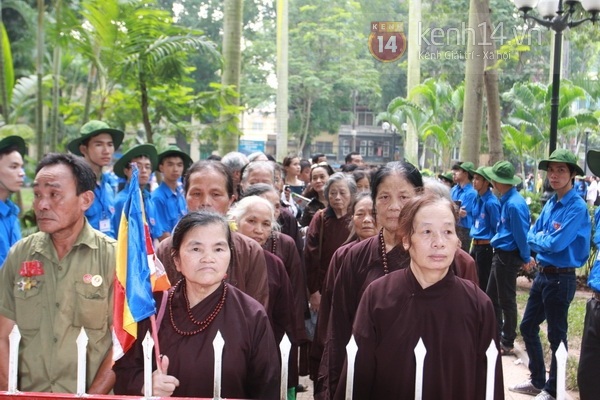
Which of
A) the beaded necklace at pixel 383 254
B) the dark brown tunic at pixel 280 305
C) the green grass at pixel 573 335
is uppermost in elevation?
the beaded necklace at pixel 383 254

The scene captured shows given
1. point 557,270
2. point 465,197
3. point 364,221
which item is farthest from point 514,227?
point 465,197

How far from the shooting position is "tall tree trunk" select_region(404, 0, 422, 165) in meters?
18.1

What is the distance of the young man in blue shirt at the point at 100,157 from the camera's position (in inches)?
237

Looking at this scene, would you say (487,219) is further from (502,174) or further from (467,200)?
(467,200)

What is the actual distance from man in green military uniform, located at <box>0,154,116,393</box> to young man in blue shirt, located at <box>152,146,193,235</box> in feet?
13.1

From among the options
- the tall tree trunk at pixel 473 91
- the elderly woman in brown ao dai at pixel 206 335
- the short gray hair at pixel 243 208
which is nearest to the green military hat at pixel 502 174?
the short gray hair at pixel 243 208

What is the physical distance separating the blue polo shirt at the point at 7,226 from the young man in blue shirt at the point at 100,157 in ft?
5.04

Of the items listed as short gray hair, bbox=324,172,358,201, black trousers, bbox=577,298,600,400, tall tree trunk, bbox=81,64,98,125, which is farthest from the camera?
tall tree trunk, bbox=81,64,98,125

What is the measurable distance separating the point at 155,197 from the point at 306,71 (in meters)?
27.7

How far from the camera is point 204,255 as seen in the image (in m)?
2.85

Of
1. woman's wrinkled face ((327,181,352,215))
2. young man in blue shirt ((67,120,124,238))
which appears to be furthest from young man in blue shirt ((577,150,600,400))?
young man in blue shirt ((67,120,124,238))

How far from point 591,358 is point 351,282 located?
5.33ft

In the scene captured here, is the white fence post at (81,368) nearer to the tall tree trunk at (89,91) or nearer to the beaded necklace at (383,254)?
the beaded necklace at (383,254)

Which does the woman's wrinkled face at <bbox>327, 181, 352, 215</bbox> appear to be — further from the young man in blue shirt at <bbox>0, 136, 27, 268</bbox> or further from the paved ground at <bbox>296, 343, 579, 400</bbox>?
the young man in blue shirt at <bbox>0, 136, 27, 268</bbox>
